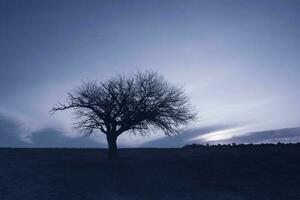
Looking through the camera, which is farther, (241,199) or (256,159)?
(256,159)

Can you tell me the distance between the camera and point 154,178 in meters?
37.8

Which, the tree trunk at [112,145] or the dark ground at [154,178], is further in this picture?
the tree trunk at [112,145]

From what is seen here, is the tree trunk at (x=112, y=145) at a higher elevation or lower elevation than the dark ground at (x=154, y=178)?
higher

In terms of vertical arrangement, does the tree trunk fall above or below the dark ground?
above

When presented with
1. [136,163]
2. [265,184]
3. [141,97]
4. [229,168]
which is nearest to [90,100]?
[141,97]

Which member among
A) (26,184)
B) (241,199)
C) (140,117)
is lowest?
(241,199)

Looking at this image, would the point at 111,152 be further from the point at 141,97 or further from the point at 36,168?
the point at 36,168

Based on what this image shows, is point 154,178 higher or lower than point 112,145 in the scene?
lower

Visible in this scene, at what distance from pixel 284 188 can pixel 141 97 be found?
21882 millimetres

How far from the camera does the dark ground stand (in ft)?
103

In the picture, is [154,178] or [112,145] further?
[112,145]

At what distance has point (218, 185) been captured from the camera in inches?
1426

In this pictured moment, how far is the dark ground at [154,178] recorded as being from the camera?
31484 millimetres

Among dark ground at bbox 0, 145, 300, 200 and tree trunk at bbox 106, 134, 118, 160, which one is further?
tree trunk at bbox 106, 134, 118, 160
